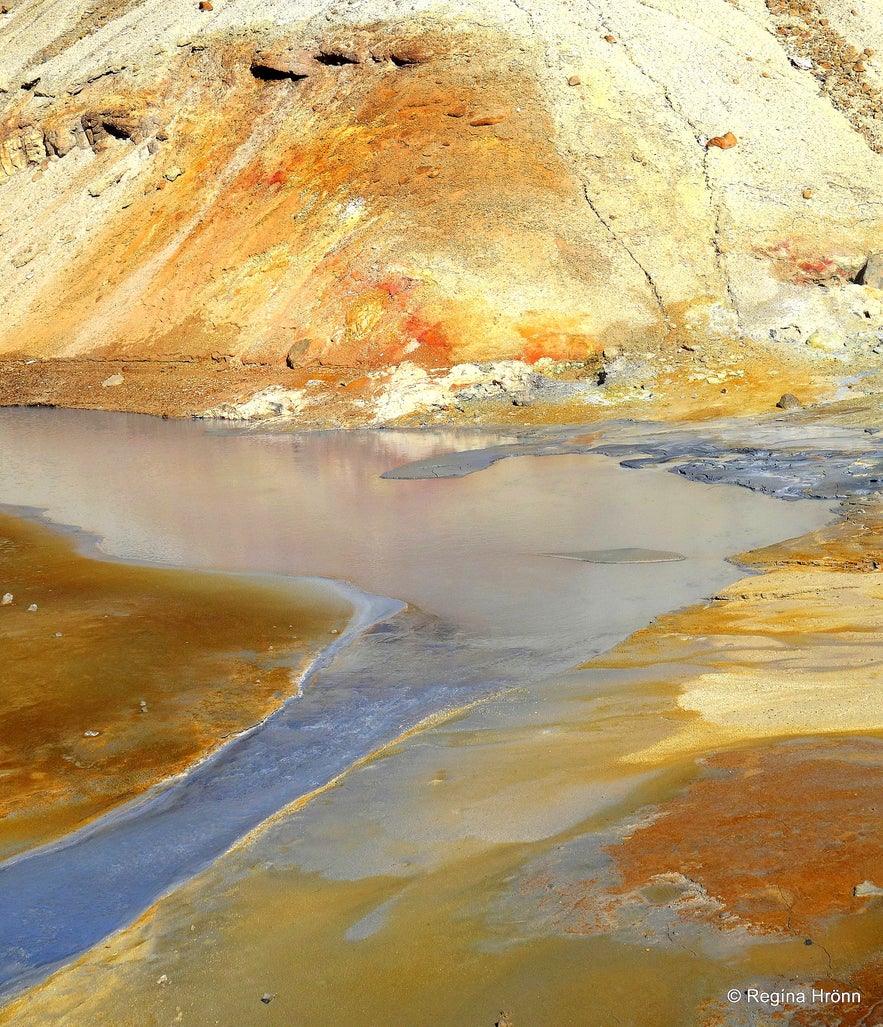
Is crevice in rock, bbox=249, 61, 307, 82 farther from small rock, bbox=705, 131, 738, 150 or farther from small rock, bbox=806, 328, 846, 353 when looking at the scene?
small rock, bbox=806, 328, 846, 353

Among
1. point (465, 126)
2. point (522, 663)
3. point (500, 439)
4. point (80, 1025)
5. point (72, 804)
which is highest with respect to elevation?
point (465, 126)

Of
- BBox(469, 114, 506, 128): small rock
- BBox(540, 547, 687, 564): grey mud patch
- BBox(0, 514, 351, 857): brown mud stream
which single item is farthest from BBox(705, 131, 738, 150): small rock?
BBox(0, 514, 351, 857): brown mud stream

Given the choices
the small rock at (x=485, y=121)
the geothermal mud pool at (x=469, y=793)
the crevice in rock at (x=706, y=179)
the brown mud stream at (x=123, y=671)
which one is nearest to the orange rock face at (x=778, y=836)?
the geothermal mud pool at (x=469, y=793)

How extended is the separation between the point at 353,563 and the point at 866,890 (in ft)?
25.7

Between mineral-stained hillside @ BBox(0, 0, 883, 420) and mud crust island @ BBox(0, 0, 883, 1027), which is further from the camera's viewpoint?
mineral-stained hillside @ BBox(0, 0, 883, 420)

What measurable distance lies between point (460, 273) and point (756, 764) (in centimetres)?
1893

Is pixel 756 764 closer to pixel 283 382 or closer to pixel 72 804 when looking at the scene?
pixel 72 804

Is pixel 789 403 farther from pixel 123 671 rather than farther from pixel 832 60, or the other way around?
pixel 832 60

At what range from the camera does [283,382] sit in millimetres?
22359

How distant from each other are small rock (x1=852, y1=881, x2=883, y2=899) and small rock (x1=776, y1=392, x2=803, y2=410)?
15561 millimetres

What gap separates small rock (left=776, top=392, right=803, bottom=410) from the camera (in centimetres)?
1816

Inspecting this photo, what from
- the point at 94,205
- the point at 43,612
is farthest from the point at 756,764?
the point at 94,205

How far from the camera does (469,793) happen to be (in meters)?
5.33

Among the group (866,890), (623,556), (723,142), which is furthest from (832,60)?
(866,890)
